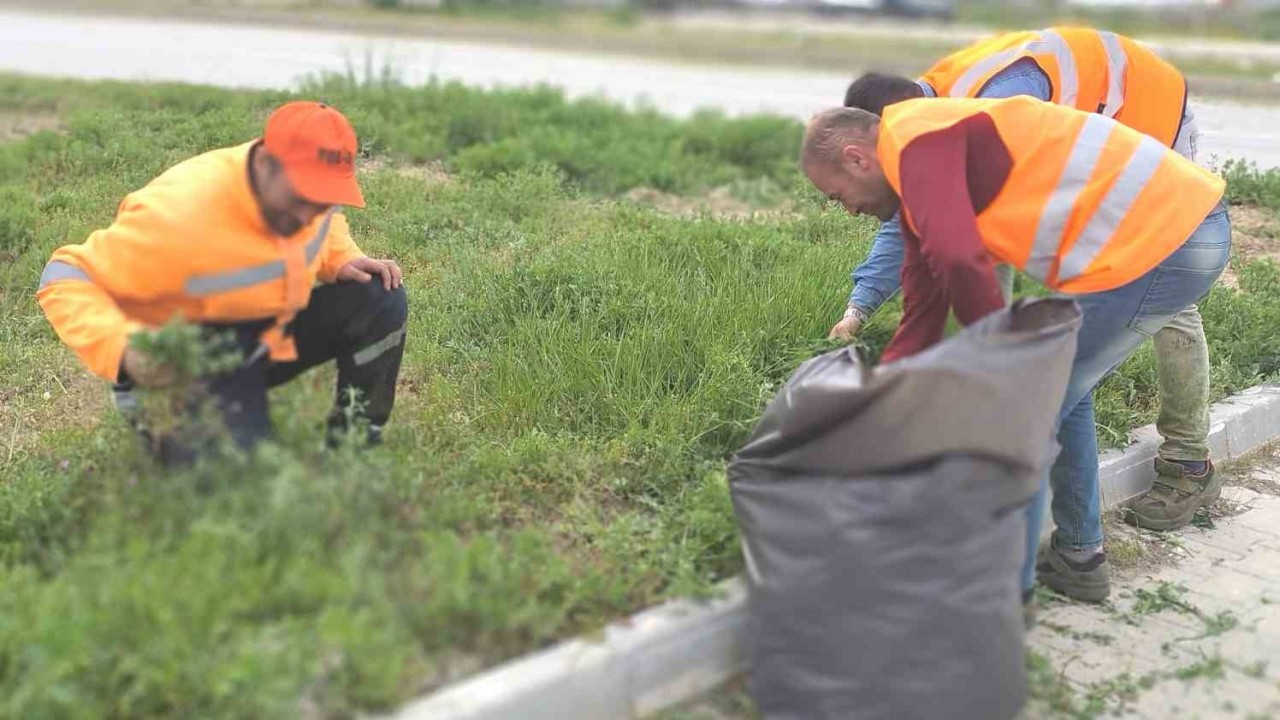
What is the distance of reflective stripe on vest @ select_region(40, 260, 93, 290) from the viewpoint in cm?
314

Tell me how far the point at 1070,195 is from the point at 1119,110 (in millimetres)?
1325

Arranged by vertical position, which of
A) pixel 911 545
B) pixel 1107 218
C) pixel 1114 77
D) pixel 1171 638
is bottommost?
pixel 1171 638

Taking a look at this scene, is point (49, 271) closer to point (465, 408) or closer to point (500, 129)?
point (465, 408)

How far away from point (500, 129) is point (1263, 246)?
15.4 ft

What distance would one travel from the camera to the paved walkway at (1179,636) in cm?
315

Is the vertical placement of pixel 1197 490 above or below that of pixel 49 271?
below

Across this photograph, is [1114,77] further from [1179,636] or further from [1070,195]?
[1179,636]

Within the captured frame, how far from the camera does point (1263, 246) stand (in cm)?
664

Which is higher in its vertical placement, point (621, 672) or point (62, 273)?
point (62, 273)

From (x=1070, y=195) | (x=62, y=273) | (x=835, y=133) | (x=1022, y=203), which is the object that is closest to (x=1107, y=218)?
(x=1070, y=195)

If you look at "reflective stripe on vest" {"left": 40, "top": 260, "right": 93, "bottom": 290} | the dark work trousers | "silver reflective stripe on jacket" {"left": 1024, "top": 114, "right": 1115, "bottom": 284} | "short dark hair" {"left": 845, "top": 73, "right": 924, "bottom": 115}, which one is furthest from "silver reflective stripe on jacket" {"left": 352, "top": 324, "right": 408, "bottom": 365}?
"silver reflective stripe on jacket" {"left": 1024, "top": 114, "right": 1115, "bottom": 284}

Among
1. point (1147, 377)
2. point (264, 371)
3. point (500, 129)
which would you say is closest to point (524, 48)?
point (500, 129)

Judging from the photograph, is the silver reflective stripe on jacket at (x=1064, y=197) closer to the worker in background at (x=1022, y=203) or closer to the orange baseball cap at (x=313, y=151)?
the worker in background at (x=1022, y=203)

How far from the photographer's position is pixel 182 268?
3006 millimetres
